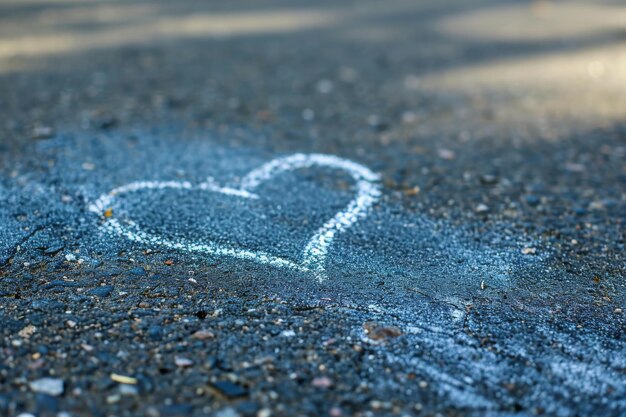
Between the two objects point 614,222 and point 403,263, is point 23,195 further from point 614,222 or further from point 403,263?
point 614,222

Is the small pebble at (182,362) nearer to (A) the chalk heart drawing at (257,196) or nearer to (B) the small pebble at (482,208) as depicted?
(A) the chalk heart drawing at (257,196)

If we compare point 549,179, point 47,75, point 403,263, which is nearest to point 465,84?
point 549,179

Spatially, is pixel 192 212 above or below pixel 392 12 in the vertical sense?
below

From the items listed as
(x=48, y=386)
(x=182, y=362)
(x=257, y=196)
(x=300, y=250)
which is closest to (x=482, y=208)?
(x=300, y=250)

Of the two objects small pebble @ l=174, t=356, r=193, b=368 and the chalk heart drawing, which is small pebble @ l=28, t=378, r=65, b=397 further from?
the chalk heart drawing

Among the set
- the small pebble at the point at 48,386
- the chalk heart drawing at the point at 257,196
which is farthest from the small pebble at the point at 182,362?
the chalk heart drawing at the point at 257,196

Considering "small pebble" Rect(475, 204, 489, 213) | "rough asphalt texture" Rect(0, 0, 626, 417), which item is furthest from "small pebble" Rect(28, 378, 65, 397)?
"small pebble" Rect(475, 204, 489, 213)
